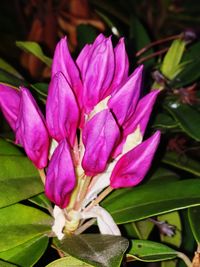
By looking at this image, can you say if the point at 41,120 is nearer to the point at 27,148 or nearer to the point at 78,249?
the point at 27,148

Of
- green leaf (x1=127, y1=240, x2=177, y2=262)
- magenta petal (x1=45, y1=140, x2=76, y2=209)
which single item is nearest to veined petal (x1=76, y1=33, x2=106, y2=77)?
magenta petal (x1=45, y1=140, x2=76, y2=209)

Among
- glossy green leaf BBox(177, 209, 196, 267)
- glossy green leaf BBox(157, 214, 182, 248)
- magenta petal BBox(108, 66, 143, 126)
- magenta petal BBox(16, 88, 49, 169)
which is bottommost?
glossy green leaf BBox(177, 209, 196, 267)

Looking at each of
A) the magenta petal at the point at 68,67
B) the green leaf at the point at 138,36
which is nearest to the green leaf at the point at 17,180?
the magenta petal at the point at 68,67

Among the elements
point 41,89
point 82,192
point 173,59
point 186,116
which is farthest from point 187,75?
point 82,192

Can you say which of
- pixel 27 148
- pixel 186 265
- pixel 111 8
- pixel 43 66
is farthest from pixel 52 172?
pixel 111 8

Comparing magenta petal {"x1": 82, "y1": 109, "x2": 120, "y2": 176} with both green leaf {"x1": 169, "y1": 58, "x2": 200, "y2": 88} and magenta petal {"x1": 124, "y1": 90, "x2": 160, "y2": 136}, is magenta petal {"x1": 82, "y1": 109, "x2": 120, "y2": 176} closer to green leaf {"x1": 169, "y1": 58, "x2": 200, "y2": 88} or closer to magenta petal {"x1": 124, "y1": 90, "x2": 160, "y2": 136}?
magenta petal {"x1": 124, "y1": 90, "x2": 160, "y2": 136}

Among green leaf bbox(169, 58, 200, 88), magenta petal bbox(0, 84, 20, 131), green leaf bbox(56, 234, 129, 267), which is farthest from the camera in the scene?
green leaf bbox(169, 58, 200, 88)

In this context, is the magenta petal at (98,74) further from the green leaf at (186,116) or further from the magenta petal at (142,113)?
the green leaf at (186,116)
